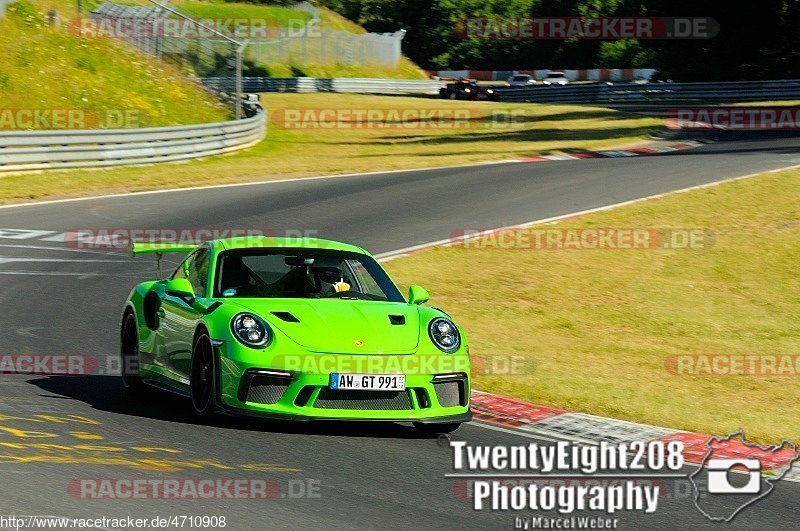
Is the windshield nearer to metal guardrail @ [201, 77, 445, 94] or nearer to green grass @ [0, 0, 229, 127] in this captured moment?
green grass @ [0, 0, 229, 127]

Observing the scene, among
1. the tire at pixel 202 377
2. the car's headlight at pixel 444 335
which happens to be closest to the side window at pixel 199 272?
the tire at pixel 202 377

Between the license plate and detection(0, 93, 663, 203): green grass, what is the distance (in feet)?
54.5

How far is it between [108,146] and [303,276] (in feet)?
67.5

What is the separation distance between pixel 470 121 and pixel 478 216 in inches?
1013

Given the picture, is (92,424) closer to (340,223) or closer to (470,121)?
(340,223)

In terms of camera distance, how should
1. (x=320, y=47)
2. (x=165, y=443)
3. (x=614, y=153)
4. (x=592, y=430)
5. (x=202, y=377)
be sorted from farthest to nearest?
(x=320, y=47), (x=614, y=153), (x=592, y=430), (x=202, y=377), (x=165, y=443)

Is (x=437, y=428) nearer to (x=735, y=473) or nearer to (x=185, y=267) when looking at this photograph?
(x=735, y=473)

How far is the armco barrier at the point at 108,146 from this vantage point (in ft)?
89.7

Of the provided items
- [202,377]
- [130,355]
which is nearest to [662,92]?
[130,355]

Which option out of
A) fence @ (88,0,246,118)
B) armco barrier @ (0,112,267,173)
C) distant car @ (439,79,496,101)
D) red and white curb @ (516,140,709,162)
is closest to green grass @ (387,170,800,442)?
red and white curb @ (516,140,709,162)

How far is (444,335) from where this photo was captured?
922 centimetres

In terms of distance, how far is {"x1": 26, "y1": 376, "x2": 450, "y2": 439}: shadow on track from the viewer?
8961 mm

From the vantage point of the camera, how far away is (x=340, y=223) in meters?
21.4

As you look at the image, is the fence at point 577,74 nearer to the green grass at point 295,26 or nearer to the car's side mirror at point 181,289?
the green grass at point 295,26
